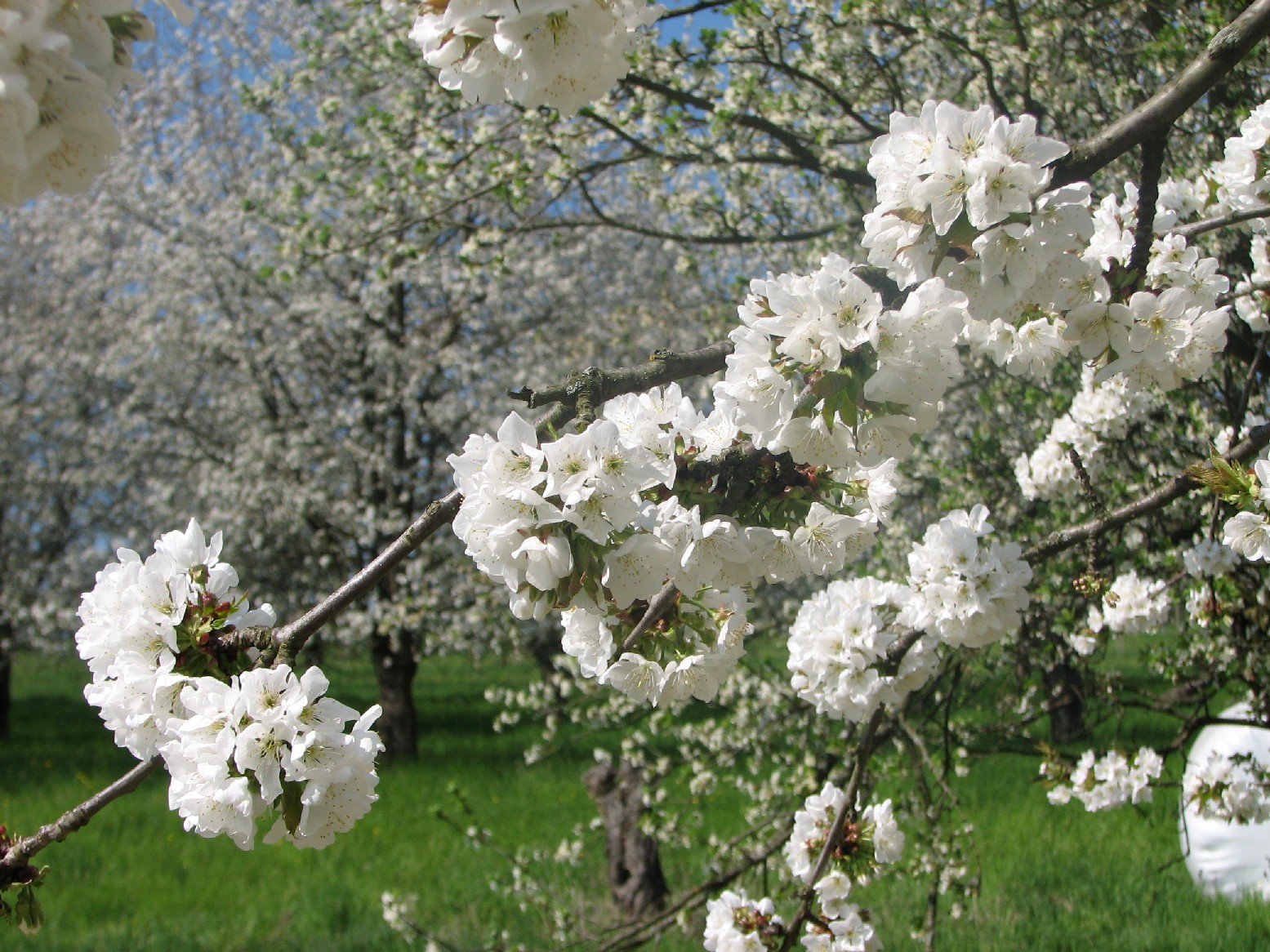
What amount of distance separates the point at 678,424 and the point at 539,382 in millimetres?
9298

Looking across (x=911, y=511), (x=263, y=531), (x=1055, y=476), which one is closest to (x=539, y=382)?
(x=263, y=531)

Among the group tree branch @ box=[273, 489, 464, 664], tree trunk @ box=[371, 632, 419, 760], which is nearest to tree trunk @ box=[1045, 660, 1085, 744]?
tree branch @ box=[273, 489, 464, 664]

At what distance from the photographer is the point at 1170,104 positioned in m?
1.64

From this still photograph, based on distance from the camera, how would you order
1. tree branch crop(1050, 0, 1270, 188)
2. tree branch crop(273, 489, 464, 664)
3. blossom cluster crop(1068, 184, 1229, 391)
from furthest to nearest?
blossom cluster crop(1068, 184, 1229, 391), tree branch crop(1050, 0, 1270, 188), tree branch crop(273, 489, 464, 664)

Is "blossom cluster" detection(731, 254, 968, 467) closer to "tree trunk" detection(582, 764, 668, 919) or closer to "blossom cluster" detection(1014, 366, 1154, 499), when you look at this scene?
"blossom cluster" detection(1014, 366, 1154, 499)

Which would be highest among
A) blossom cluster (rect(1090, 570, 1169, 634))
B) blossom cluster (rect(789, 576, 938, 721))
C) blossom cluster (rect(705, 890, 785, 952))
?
blossom cluster (rect(789, 576, 938, 721))

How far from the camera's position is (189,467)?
480 inches

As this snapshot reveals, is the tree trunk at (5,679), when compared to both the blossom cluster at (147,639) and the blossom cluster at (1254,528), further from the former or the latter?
the blossom cluster at (1254,528)

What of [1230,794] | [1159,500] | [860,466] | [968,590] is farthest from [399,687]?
[860,466]

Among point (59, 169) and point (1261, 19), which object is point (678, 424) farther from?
point (1261, 19)

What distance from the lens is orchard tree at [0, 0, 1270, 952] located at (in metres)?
1.36

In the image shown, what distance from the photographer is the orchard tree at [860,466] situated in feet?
A: 4.46

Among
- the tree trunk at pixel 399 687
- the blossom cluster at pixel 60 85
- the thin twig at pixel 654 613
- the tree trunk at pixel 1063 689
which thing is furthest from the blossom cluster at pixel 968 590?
the tree trunk at pixel 399 687


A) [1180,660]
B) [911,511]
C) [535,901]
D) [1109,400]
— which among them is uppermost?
[1109,400]
